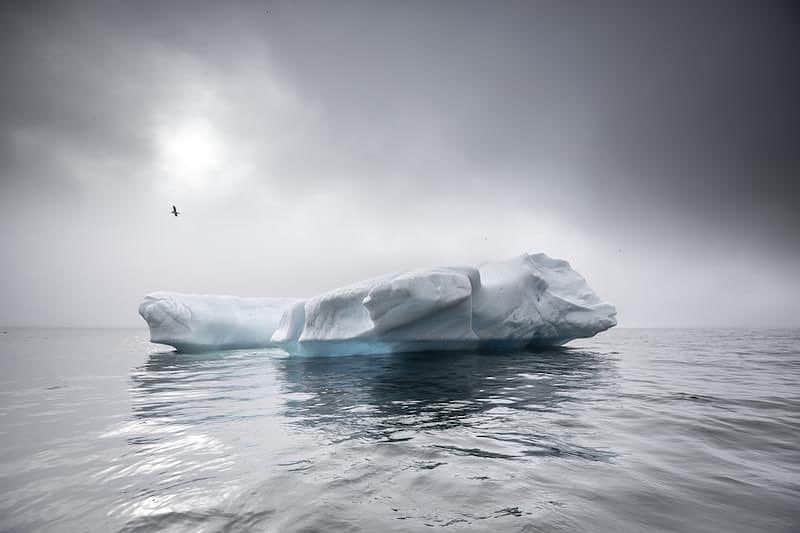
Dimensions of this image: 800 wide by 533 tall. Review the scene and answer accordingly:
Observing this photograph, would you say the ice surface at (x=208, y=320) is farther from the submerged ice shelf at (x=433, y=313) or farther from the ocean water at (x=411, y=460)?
the ocean water at (x=411, y=460)

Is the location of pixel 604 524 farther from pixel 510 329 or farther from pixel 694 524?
pixel 510 329

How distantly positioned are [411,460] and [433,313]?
8.40m

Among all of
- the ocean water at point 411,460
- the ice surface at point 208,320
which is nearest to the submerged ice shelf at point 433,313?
the ice surface at point 208,320

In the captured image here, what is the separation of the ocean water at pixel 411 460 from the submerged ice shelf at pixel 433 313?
→ 171 inches

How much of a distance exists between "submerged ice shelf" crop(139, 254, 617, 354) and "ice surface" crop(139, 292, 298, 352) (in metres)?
0.05

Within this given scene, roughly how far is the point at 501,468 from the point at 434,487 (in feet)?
2.26

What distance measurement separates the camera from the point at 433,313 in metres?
11.7

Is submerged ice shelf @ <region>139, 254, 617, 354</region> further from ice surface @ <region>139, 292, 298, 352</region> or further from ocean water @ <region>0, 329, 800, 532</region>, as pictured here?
ocean water @ <region>0, 329, 800, 532</region>

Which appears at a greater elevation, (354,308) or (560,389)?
(354,308)

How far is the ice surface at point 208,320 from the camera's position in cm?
1838

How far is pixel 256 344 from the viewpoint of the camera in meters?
22.1

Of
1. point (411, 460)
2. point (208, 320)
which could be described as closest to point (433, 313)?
point (411, 460)

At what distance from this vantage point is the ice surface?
723 inches

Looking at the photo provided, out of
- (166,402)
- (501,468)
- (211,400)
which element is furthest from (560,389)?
(166,402)
